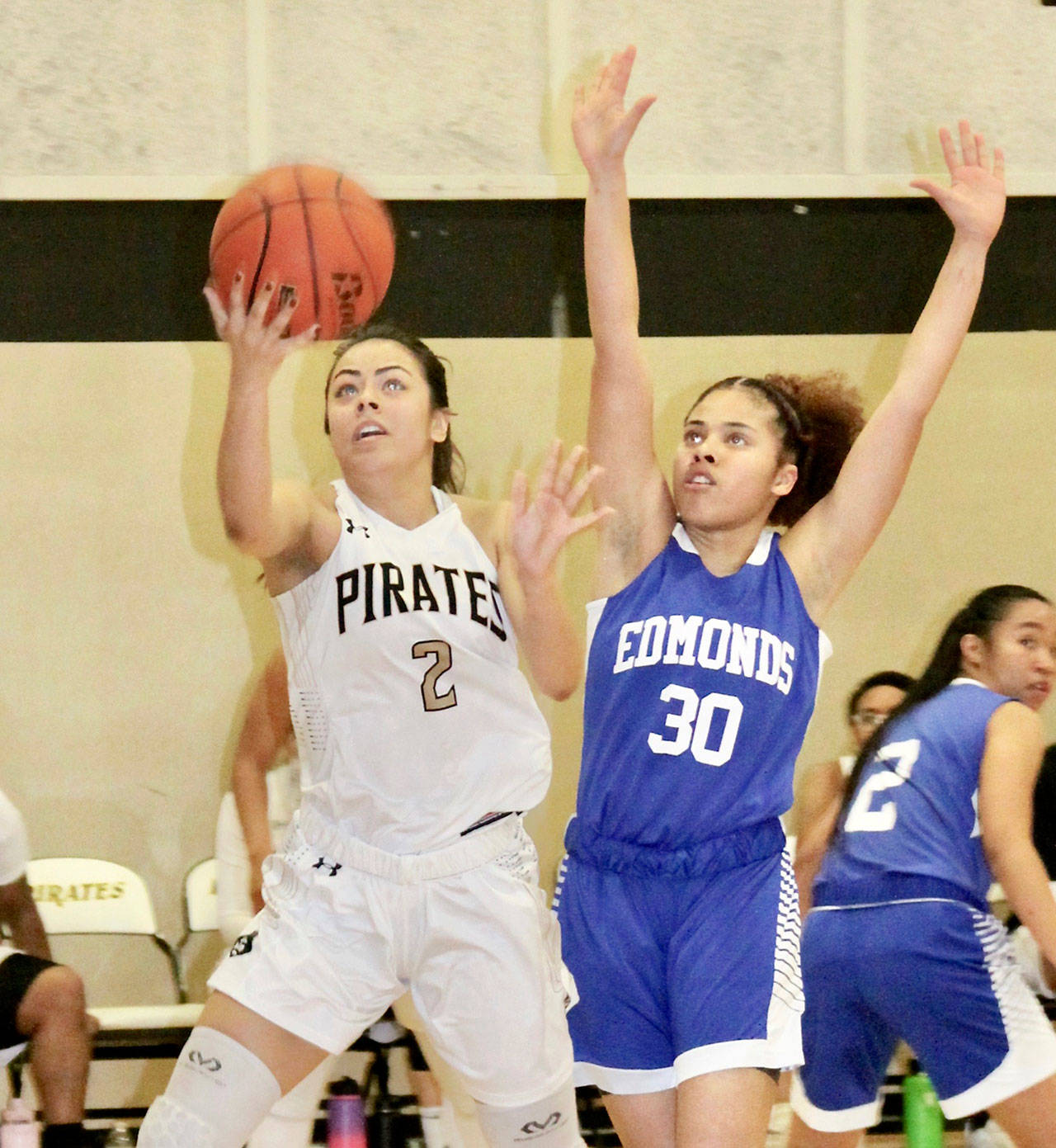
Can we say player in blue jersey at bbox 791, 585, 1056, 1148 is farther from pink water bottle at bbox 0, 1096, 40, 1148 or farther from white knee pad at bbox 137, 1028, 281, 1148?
pink water bottle at bbox 0, 1096, 40, 1148

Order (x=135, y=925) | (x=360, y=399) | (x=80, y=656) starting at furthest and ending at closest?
(x=80, y=656) < (x=135, y=925) < (x=360, y=399)

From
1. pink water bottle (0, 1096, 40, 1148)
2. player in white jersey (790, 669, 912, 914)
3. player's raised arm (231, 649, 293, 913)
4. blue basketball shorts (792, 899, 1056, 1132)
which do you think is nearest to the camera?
blue basketball shorts (792, 899, 1056, 1132)

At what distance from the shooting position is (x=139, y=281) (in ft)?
18.4

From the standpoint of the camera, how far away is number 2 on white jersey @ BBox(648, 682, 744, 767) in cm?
274

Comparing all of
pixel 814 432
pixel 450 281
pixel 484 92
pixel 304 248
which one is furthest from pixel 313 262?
pixel 484 92

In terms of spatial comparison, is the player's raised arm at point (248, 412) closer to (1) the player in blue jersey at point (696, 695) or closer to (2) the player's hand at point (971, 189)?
(1) the player in blue jersey at point (696, 695)

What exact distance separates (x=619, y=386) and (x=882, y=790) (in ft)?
3.93

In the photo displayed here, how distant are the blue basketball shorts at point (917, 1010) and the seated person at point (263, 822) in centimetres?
112

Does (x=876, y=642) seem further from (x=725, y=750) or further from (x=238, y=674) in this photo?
(x=725, y=750)

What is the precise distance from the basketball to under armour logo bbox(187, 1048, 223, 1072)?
153 centimetres

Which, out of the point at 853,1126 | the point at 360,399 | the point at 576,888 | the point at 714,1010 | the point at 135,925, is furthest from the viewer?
the point at 135,925

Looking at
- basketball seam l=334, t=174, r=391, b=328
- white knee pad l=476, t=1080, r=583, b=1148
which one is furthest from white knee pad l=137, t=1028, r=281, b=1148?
basketball seam l=334, t=174, r=391, b=328

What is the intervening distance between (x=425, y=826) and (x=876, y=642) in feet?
11.1

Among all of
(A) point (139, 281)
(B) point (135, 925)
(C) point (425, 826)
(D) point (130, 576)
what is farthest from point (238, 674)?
(C) point (425, 826)
